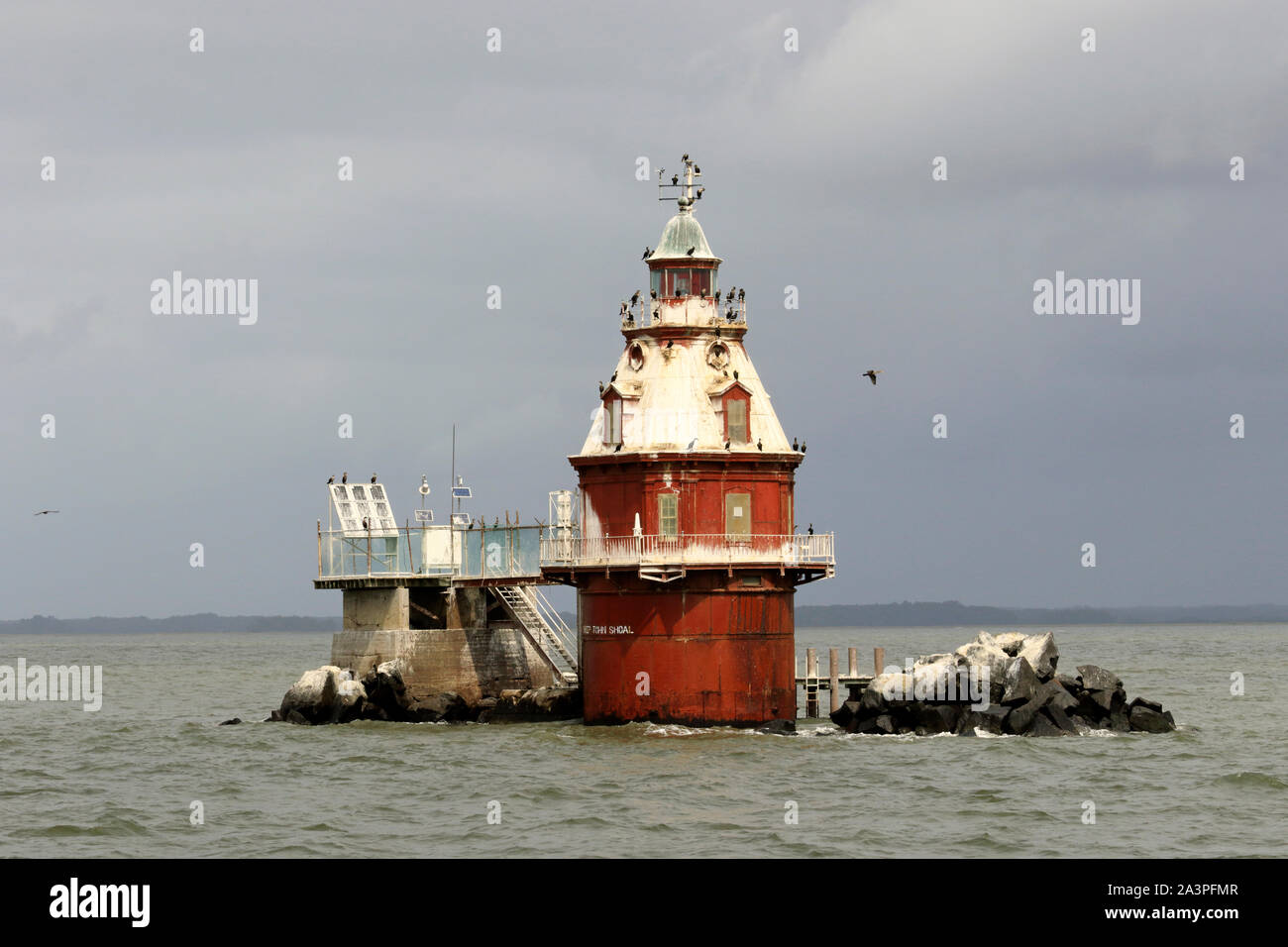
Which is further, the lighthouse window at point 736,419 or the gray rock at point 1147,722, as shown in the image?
the gray rock at point 1147,722

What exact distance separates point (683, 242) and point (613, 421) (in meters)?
5.07

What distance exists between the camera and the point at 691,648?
49.2 m

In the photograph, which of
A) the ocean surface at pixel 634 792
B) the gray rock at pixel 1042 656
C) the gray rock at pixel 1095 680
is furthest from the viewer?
the gray rock at pixel 1095 680

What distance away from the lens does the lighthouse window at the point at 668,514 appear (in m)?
49.3

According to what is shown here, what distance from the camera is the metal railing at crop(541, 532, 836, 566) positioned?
1932 inches

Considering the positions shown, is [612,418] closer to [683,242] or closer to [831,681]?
[683,242]

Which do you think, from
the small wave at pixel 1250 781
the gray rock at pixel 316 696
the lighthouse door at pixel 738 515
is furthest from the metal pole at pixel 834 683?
the gray rock at pixel 316 696

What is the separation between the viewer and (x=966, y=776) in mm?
44188

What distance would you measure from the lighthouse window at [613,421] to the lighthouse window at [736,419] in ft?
8.86

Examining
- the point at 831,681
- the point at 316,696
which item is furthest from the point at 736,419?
the point at 316,696

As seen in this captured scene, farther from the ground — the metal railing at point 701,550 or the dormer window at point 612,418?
the dormer window at point 612,418

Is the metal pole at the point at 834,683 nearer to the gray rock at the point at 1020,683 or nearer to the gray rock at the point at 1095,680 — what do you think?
the gray rock at the point at 1020,683
